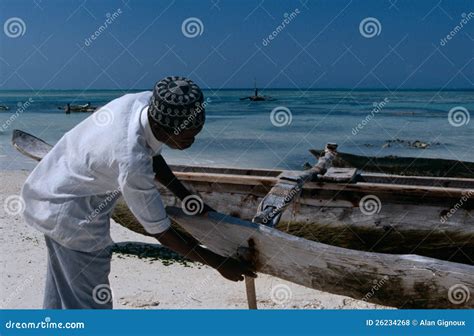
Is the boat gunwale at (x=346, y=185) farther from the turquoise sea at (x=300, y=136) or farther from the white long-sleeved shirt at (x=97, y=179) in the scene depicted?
the turquoise sea at (x=300, y=136)

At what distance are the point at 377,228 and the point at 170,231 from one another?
2.90m

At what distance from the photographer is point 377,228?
4820mm

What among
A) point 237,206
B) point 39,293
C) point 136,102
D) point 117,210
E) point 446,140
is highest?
point 446,140

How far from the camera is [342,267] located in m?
2.63

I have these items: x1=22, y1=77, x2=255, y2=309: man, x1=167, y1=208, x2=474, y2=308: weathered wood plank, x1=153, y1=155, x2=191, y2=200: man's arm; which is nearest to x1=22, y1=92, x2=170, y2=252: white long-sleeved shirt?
x1=22, y1=77, x2=255, y2=309: man

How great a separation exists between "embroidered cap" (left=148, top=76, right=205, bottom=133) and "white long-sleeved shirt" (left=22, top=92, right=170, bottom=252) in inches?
3.9

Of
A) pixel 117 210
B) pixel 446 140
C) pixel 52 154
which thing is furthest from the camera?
pixel 446 140

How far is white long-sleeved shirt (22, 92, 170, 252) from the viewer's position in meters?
2.21

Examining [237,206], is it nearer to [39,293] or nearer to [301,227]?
[301,227]

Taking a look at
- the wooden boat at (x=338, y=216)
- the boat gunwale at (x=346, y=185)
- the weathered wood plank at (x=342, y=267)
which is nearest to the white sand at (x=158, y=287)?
the wooden boat at (x=338, y=216)

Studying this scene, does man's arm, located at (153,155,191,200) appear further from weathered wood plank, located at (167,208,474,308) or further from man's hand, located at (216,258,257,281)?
man's hand, located at (216,258,257,281)

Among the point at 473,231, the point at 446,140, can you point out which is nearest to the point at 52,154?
the point at 473,231

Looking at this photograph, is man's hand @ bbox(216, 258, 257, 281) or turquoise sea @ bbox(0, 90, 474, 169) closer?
man's hand @ bbox(216, 258, 257, 281)

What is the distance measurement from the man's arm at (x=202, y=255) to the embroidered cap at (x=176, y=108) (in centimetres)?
46
